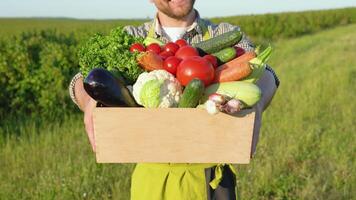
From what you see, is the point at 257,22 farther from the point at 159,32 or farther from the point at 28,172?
the point at 159,32

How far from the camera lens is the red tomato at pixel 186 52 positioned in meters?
2.36

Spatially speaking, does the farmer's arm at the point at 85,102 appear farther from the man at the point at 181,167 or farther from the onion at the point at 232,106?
the onion at the point at 232,106

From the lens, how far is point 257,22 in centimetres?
3388

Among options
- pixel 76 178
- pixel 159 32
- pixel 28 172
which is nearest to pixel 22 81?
pixel 28 172

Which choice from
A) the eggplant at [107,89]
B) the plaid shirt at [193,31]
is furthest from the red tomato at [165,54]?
the plaid shirt at [193,31]

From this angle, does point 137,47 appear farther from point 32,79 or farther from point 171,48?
point 32,79

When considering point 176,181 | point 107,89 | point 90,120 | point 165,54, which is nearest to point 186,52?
point 165,54

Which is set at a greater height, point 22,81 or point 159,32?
point 22,81

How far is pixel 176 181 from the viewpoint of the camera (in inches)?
113

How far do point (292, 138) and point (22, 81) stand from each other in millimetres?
4019

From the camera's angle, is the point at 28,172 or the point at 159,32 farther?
the point at 28,172

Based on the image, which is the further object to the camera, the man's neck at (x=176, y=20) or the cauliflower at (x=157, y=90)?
the man's neck at (x=176, y=20)

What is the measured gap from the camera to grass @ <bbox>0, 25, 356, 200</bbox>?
5184mm

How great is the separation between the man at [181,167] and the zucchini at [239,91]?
0.40 metres
